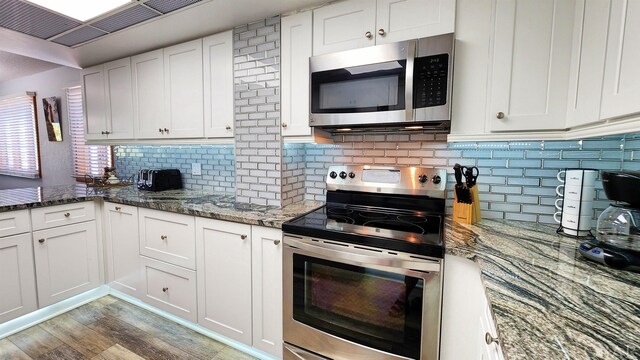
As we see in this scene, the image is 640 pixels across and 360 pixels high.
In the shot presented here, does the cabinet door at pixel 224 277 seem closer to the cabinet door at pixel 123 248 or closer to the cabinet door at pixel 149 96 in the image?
the cabinet door at pixel 123 248

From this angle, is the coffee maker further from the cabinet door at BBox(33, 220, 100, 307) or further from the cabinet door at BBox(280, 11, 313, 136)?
the cabinet door at BBox(33, 220, 100, 307)

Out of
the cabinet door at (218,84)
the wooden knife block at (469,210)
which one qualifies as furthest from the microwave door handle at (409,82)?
the cabinet door at (218,84)

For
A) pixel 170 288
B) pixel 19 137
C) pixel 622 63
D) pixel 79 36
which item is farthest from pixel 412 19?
pixel 19 137

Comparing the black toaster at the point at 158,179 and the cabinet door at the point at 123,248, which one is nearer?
the cabinet door at the point at 123,248

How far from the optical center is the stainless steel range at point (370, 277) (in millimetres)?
1262

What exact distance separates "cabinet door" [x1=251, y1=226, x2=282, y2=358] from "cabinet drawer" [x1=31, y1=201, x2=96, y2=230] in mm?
1737

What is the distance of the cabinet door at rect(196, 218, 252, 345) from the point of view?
70.0 inches

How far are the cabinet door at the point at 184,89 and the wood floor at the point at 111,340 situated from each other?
153 centimetres

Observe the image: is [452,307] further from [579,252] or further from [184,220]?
[184,220]

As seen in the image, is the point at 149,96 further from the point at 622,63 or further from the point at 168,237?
the point at 622,63

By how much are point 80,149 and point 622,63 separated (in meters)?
4.88

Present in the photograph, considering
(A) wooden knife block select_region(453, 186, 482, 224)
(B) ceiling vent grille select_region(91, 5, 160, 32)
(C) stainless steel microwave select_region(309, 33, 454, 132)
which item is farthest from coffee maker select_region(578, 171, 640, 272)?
(B) ceiling vent grille select_region(91, 5, 160, 32)

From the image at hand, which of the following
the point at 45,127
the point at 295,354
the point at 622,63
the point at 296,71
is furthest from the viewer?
the point at 45,127

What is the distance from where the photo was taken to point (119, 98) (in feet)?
8.89
